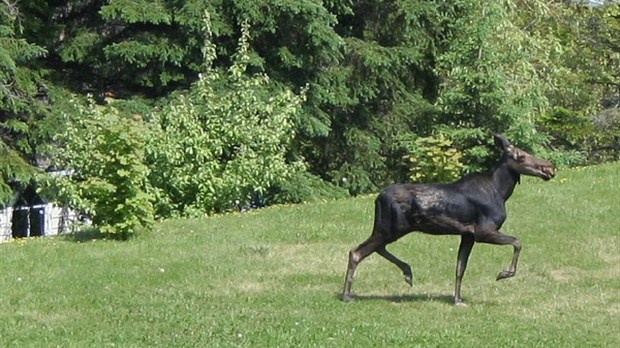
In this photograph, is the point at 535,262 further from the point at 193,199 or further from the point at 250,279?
the point at 193,199

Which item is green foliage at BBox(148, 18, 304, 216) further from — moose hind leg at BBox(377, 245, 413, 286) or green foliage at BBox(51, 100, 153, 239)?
moose hind leg at BBox(377, 245, 413, 286)

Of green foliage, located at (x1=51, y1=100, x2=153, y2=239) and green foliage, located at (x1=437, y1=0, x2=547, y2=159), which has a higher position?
green foliage, located at (x1=437, y1=0, x2=547, y2=159)

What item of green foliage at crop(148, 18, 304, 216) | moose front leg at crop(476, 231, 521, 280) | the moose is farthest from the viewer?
green foliage at crop(148, 18, 304, 216)

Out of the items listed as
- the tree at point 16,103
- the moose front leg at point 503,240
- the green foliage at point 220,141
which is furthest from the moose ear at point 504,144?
the tree at point 16,103

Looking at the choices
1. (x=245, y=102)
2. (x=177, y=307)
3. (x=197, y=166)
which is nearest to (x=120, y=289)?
(x=177, y=307)

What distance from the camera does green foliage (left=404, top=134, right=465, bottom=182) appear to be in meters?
23.4

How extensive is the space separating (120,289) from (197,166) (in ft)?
26.7

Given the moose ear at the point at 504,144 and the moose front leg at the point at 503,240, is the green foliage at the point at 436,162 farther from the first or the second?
the moose front leg at the point at 503,240

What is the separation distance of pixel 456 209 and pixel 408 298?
139 cm

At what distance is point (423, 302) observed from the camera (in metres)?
13.3

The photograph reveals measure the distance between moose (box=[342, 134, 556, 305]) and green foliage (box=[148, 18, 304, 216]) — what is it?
848 centimetres

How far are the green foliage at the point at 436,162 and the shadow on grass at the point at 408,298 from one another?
9722mm

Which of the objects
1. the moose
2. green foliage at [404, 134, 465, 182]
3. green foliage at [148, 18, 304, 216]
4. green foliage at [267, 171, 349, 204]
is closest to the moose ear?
the moose

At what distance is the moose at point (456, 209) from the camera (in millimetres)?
12656
